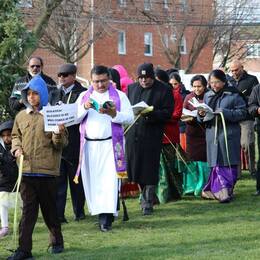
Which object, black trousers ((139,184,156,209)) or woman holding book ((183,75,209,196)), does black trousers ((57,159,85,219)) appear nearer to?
black trousers ((139,184,156,209))

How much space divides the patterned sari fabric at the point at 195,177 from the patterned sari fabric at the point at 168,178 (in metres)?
0.16

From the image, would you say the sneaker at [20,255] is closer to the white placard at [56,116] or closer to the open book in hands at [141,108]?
the white placard at [56,116]

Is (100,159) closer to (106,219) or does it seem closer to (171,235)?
(106,219)

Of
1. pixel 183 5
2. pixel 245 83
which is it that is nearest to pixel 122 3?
pixel 183 5

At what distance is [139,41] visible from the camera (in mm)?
53469

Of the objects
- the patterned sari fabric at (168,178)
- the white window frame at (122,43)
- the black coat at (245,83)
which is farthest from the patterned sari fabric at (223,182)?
the white window frame at (122,43)

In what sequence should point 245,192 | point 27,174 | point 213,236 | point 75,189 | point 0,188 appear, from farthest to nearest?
1. point 245,192
2. point 75,189
3. point 0,188
4. point 213,236
5. point 27,174

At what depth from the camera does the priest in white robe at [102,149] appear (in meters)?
9.53

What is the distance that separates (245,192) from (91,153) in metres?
3.75

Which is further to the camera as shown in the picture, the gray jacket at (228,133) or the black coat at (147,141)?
the gray jacket at (228,133)

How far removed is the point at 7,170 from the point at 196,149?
3.87 meters

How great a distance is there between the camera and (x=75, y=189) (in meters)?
10.5

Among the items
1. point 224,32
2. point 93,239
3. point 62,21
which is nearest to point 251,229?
point 93,239

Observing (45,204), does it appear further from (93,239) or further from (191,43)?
(191,43)
